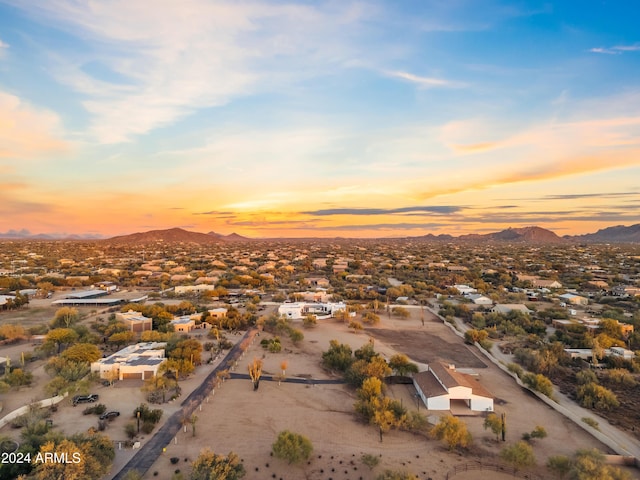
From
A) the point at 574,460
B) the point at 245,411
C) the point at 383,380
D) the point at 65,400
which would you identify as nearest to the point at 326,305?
the point at 383,380

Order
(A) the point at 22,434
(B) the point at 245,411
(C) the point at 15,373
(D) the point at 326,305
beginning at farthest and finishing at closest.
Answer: (D) the point at 326,305
(C) the point at 15,373
(B) the point at 245,411
(A) the point at 22,434

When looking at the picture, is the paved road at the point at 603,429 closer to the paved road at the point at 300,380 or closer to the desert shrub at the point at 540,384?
the desert shrub at the point at 540,384

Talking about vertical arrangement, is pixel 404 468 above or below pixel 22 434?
below

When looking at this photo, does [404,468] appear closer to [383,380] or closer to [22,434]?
[383,380]

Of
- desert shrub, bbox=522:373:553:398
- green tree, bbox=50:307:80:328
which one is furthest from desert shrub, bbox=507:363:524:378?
green tree, bbox=50:307:80:328

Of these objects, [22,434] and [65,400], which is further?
[65,400]

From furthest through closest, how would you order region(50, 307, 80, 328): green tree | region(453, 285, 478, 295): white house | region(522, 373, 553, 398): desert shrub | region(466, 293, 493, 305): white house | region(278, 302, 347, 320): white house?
1. region(453, 285, 478, 295): white house
2. region(466, 293, 493, 305): white house
3. region(278, 302, 347, 320): white house
4. region(50, 307, 80, 328): green tree
5. region(522, 373, 553, 398): desert shrub

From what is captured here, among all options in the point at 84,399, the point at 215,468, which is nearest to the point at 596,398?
the point at 215,468

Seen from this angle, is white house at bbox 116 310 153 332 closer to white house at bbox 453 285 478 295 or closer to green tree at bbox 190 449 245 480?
green tree at bbox 190 449 245 480
